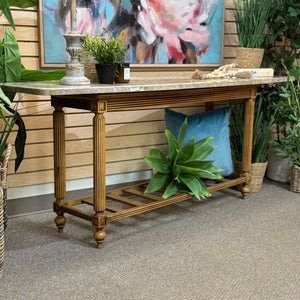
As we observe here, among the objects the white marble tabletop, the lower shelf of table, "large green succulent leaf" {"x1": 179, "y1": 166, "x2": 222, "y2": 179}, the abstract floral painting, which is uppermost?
the abstract floral painting

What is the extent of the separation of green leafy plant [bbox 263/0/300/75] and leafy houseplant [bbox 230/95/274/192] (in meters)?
0.40

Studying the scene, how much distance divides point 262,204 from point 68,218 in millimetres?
1429

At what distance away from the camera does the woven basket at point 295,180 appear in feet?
12.2

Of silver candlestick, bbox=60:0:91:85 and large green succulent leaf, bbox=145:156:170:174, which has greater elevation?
silver candlestick, bbox=60:0:91:85

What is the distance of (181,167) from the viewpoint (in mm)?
2939

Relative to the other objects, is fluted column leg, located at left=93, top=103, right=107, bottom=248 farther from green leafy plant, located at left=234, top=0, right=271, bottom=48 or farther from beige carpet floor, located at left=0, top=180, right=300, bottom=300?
green leafy plant, located at left=234, top=0, right=271, bottom=48

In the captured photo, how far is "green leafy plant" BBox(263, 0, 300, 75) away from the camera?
368 centimetres

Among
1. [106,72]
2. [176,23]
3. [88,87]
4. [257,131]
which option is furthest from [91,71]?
[257,131]

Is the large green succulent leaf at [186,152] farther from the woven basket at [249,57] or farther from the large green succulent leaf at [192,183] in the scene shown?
the woven basket at [249,57]

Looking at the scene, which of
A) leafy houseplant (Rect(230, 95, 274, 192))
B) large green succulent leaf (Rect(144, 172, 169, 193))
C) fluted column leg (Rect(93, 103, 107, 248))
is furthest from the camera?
leafy houseplant (Rect(230, 95, 274, 192))

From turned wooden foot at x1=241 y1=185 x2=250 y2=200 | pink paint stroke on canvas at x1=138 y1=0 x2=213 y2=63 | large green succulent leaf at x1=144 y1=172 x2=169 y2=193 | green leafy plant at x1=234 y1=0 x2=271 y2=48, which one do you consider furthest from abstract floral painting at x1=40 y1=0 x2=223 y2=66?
turned wooden foot at x1=241 y1=185 x2=250 y2=200

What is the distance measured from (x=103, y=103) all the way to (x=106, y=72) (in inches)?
9.3

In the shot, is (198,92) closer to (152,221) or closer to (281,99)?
(152,221)

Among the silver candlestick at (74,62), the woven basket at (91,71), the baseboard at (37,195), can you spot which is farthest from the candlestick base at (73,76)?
the baseboard at (37,195)
